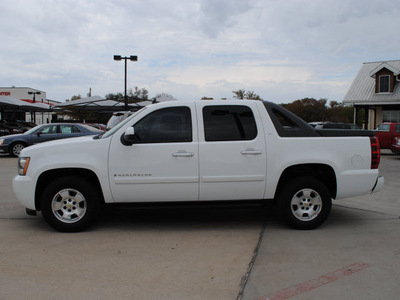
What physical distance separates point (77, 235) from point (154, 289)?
6.64 feet

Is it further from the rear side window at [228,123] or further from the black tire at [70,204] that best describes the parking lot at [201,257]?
the rear side window at [228,123]

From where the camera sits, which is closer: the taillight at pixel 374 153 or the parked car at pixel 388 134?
the taillight at pixel 374 153

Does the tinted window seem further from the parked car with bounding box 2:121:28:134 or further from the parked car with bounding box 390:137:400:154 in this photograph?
the parked car with bounding box 2:121:28:134

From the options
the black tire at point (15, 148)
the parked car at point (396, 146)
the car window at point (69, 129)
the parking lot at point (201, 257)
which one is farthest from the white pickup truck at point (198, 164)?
the parked car at point (396, 146)

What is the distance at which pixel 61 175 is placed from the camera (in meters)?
5.22

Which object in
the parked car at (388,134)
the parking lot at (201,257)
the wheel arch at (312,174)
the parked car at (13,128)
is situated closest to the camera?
the parking lot at (201,257)

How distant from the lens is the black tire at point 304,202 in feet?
17.0

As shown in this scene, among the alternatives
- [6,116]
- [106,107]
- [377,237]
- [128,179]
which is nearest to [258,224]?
[377,237]

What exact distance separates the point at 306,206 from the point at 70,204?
3249 mm

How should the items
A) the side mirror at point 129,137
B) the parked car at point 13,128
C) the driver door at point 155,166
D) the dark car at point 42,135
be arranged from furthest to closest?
the parked car at point 13,128 < the dark car at point 42,135 < the driver door at point 155,166 < the side mirror at point 129,137

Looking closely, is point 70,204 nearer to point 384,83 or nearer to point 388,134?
point 388,134

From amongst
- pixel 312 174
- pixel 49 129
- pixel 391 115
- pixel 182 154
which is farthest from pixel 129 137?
pixel 391 115

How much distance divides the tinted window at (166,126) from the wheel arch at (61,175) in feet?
2.92

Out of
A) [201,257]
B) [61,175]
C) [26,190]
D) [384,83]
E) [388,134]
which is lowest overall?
[201,257]
